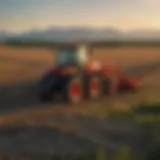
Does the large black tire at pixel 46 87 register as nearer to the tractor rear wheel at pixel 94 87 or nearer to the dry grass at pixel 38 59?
the dry grass at pixel 38 59

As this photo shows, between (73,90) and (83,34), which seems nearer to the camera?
(83,34)

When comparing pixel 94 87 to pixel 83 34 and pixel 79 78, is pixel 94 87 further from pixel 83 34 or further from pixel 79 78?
pixel 83 34

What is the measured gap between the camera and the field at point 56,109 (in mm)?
3213

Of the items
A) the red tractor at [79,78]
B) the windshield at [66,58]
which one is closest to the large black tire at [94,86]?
the red tractor at [79,78]

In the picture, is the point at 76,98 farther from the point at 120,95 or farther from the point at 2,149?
the point at 2,149

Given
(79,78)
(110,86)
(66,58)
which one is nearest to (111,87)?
(110,86)

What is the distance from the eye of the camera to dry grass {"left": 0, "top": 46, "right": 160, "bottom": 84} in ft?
10.7

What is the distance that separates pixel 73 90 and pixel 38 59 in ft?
0.81

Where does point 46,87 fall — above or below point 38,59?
below

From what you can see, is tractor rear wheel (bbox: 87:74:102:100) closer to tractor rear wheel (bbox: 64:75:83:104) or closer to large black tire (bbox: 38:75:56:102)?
tractor rear wheel (bbox: 64:75:83:104)

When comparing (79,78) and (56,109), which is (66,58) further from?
(56,109)

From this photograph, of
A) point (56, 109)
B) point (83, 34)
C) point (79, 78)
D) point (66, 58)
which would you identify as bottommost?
point (56, 109)

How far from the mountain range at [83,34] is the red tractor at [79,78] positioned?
0.32 ft

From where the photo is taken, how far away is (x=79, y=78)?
337cm
